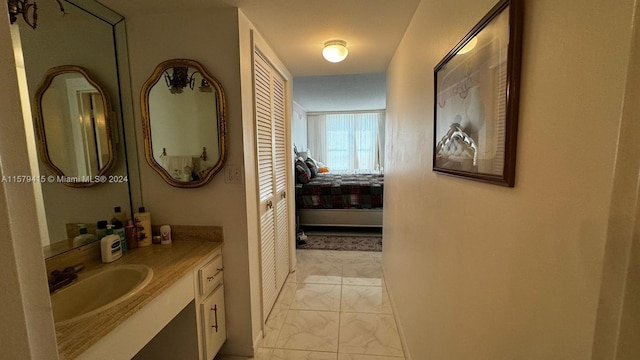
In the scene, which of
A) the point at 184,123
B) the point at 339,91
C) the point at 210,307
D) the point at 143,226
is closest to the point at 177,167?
the point at 184,123

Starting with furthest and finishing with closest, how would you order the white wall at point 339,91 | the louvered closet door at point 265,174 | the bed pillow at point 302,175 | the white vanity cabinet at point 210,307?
the bed pillow at point 302,175
the white wall at point 339,91
the louvered closet door at point 265,174
the white vanity cabinet at point 210,307

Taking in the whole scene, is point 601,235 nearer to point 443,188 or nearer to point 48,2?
point 443,188

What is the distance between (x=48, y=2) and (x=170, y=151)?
82 cm

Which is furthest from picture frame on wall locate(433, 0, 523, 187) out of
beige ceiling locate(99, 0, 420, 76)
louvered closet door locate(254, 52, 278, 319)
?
louvered closet door locate(254, 52, 278, 319)

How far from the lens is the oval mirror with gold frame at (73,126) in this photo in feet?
3.91

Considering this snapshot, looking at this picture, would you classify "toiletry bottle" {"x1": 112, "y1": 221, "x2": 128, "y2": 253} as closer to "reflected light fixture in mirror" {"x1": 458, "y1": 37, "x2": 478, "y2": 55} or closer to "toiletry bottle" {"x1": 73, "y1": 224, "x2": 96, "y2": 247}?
"toiletry bottle" {"x1": 73, "y1": 224, "x2": 96, "y2": 247}

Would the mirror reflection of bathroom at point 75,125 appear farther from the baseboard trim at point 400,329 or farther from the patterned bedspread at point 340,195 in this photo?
the patterned bedspread at point 340,195

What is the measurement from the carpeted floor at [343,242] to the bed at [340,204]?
25 cm

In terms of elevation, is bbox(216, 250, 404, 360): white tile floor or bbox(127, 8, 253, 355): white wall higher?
bbox(127, 8, 253, 355): white wall

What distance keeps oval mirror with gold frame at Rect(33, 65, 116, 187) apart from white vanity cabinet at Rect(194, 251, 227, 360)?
30.6 inches

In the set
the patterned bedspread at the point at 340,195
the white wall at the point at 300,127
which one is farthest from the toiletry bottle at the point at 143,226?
the white wall at the point at 300,127

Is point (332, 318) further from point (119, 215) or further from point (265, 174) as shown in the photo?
point (119, 215)

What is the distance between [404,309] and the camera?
1809 mm

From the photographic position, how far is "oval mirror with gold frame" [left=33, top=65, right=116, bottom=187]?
1.19 meters
